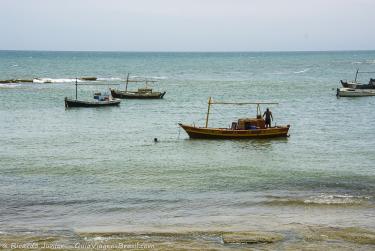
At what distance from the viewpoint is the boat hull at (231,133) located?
40.2 m

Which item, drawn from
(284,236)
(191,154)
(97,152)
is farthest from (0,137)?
(284,236)

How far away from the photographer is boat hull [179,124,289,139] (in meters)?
40.2

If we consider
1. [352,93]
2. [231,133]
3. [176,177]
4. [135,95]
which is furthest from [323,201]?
[352,93]

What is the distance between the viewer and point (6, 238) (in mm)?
17906

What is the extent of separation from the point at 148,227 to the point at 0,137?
2479cm

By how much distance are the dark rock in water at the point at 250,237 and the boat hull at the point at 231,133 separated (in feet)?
71.3

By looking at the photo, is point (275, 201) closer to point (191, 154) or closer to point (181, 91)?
point (191, 154)

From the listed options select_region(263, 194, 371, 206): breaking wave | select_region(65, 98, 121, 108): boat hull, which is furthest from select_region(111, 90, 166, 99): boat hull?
select_region(263, 194, 371, 206): breaking wave

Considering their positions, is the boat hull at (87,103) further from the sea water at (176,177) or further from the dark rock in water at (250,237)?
the dark rock in water at (250,237)

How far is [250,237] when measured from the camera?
→ 710 inches

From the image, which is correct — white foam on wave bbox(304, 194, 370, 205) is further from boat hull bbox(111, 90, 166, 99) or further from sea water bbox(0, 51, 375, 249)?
boat hull bbox(111, 90, 166, 99)

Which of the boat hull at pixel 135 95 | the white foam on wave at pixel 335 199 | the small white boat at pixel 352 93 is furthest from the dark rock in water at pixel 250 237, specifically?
the small white boat at pixel 352 93

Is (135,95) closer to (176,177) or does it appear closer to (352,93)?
(352,93)

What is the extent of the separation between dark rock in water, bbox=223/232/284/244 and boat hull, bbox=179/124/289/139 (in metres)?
21.7
